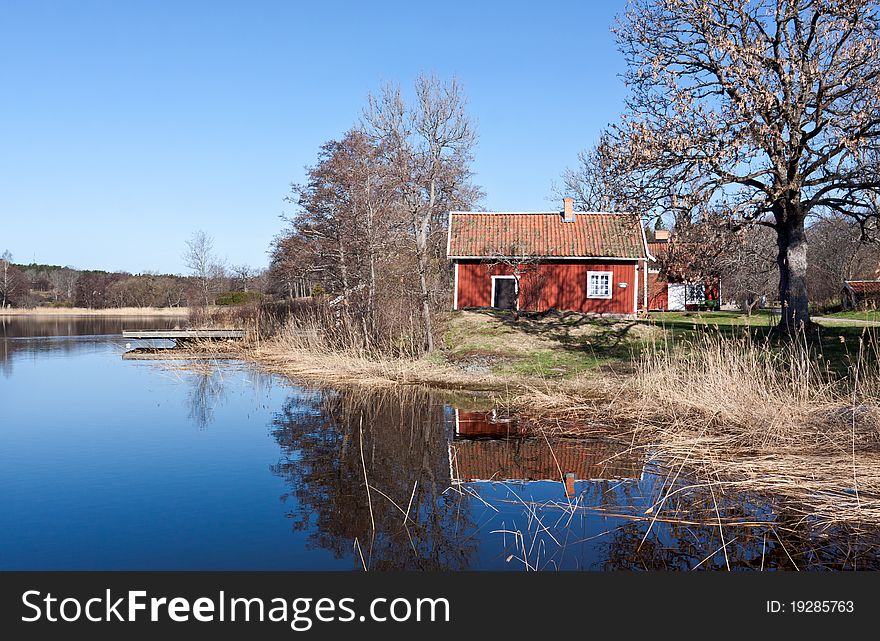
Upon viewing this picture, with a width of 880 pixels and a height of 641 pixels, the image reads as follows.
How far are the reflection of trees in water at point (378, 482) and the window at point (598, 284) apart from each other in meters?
17.1

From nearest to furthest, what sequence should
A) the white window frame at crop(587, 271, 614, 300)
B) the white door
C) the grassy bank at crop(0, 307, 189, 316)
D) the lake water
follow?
1. the lake water
2. the white window frame at crop(587, 271, 614, 300)
3. the white door
4. the grassy bank at crop(0, 307, 189, 316)

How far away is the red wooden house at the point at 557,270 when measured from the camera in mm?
27688

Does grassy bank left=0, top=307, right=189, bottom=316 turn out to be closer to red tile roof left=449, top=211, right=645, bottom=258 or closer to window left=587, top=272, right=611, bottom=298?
red tile roof left=449, top=211, right=645, bottom=258

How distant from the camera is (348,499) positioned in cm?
649

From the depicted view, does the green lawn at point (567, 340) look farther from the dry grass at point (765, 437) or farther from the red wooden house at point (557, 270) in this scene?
the dry grass at point (765, 437)

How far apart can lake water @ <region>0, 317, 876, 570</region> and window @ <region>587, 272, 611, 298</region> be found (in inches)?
671

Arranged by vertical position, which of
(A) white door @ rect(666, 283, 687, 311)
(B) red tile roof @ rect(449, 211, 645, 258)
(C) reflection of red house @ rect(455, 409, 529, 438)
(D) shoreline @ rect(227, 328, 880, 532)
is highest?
(B) red tile roof @ rect(449, 211, 645, 258)

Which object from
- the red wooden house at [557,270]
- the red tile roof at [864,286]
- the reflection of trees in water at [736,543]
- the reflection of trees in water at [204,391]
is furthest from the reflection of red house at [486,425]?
the red tile roof at [864,286]

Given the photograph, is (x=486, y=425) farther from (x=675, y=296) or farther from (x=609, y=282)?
(x=675, y=296)

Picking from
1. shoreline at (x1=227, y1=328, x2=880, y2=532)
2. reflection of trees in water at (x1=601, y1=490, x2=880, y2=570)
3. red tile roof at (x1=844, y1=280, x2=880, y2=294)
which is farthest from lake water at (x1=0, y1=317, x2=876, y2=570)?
red tile roof at (x1=844, y1=280, x2=880, y2=294)

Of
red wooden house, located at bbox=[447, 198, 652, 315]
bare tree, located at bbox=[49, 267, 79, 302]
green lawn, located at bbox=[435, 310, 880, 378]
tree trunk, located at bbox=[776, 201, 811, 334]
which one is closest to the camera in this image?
green lawn, located at bbox=[435, 310, 880, 378]

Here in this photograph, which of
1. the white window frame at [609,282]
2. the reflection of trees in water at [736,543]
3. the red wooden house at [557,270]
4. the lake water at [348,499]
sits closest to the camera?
the reflection of trees in water at [736,543]

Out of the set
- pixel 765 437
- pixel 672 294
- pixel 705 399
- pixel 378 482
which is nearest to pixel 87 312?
pixel 672 294

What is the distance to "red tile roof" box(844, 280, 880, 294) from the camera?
101 ft
